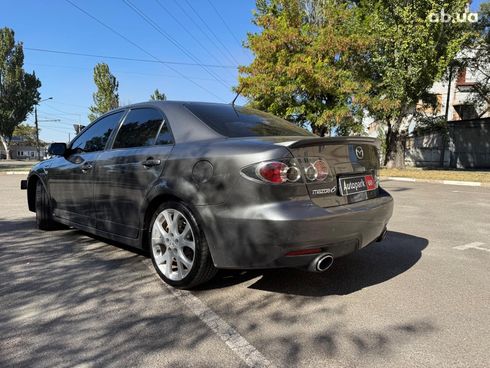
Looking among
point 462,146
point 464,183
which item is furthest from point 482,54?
point 464,183

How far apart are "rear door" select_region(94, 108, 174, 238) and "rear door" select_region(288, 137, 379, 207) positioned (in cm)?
120

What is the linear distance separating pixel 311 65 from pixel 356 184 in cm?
1839

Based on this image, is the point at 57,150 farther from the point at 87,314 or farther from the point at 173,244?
the point at 87,314

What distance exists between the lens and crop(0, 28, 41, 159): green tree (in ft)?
154

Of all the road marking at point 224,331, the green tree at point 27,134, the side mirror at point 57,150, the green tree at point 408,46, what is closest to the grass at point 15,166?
the green tree at point 408,46

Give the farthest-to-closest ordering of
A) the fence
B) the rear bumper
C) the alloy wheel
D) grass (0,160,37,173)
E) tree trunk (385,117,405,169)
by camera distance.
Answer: the fence, grass (0,160,37,173), tree trunk (385,117,405,169), the alloy wheel, the rear bumper

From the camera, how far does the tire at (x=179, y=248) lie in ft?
10.2

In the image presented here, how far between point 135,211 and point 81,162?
130cm

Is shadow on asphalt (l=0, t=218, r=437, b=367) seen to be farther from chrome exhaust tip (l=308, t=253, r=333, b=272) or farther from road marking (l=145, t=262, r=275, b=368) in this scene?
chrome exhaust tip (l=308, t=253, r=333, b=272)

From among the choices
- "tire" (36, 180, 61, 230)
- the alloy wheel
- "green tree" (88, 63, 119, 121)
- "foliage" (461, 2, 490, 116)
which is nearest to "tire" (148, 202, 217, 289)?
the alloy wheel

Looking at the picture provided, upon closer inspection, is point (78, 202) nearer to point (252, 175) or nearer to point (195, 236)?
point (195, 236)

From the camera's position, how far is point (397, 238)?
206 inches

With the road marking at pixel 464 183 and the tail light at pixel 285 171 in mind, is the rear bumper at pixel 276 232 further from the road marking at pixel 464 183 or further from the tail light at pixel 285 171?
the road marking at pixel 464 183

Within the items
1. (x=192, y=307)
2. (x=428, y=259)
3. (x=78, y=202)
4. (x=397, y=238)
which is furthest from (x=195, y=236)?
(x=397, y=238)
